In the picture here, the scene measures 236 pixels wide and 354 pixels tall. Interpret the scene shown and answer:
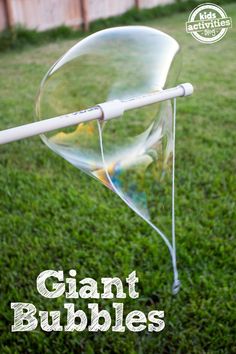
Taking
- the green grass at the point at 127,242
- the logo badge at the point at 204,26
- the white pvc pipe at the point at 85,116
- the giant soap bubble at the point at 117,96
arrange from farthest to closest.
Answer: the logo badge at the point at 204,26 → the green grass at the point at 127,242 → the giant soap bubble at the point at 117,96 → the white pvc pipe at the point at 85,116

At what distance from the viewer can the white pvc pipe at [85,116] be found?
0.82 meters

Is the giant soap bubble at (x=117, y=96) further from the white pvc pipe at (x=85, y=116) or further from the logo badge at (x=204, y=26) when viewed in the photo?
the logo badge at (x=204, y=26)

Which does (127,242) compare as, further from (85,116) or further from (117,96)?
(85,116)

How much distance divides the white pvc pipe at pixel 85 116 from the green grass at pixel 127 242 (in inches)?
27.9

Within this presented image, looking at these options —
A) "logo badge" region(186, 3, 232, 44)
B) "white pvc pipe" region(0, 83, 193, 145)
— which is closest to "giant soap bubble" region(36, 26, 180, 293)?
"white pvc pipe" region(0, 83, 193, 145)

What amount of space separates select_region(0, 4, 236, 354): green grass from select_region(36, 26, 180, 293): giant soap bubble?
0.52ft

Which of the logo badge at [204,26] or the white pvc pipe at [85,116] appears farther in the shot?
the logo badge at [204,26]

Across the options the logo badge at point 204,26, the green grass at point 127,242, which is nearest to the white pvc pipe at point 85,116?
the green grass at point 127,242

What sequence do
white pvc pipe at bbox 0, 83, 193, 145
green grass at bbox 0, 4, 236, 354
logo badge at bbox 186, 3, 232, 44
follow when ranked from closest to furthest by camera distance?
white pvc pipe at bbox 0, 83, 193, 145
green grass at bbox 0, 4, 236, 354
logo badge at bbox 186, 3, 232, 44

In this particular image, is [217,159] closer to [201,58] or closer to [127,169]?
[127,169]

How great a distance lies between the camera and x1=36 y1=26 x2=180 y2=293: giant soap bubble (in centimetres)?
112

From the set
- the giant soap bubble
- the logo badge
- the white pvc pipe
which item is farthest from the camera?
the logo badge

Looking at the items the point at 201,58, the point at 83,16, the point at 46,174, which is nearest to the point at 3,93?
the point at 46,174

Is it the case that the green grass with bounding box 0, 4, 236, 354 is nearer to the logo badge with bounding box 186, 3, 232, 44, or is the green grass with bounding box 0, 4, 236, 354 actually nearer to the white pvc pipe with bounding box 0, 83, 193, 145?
the logo badge with bounding box 186, 3, 232, 44
